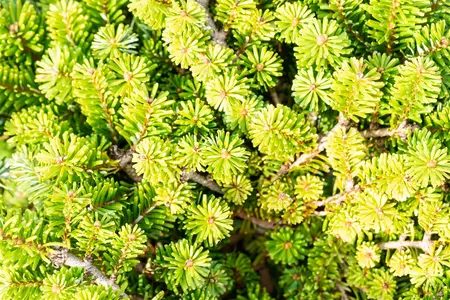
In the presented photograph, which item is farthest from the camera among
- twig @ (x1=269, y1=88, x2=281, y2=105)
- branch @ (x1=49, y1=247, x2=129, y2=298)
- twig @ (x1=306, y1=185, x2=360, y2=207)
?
twig @ (x1=269, y1=88, x2=281, y2=105)

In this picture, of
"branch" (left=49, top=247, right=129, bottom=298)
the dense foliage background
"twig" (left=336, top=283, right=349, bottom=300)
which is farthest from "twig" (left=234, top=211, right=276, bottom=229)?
"branch" (left=49, top=247, right=129, bottom=298)

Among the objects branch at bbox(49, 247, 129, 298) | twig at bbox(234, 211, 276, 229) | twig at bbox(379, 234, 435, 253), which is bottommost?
twig at bbox(234, 211, 276, 229)

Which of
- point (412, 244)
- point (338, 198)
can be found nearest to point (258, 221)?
point (338, 198)

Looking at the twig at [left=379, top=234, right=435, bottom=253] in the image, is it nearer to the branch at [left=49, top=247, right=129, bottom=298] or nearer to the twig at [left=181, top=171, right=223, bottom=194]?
the twig at [left=181, top=171, right=223, bottom=194]

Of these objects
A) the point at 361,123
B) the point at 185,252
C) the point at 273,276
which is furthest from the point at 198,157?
the point at 273,276

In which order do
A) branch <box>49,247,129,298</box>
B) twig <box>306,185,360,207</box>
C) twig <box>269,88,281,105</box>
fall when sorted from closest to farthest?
1. branch <box>49,247,129,298</box>
2. twig <box>306,185,360,207</box>
3. twig <box>269,88,281,105</box>

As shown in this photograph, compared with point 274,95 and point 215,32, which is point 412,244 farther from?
point 215,32

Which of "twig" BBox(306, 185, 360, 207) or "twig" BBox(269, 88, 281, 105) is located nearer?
"twig" BBox(306, 185, 360, 207)

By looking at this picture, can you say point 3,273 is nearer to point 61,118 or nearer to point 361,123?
point 61,118

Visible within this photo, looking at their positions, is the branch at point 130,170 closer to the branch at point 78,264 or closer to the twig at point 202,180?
the twig at point 202,180

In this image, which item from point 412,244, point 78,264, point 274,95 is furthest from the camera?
point 274,95
